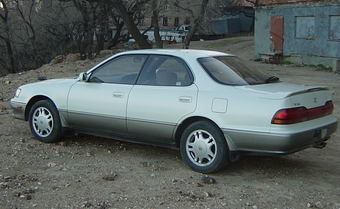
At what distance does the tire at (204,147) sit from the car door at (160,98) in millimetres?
218

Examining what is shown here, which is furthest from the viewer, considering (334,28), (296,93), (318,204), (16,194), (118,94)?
(334,28)

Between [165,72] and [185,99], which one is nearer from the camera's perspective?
[185,99]

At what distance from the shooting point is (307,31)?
67.3 feet

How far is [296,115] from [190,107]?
48.8 inches

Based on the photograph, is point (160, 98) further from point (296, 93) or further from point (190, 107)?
point (296, 93)

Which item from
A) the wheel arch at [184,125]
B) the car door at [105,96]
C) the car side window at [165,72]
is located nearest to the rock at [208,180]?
the wheel arch at [184,125]

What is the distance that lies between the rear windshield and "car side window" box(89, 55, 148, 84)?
947 mm

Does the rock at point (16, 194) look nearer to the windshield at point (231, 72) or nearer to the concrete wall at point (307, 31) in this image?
the windshield at point (231, 72)

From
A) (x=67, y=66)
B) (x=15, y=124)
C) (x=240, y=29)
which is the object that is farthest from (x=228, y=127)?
(x=240, y=29)

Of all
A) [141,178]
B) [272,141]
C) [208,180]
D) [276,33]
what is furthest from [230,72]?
[276,33]

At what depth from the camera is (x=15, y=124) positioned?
779 cm

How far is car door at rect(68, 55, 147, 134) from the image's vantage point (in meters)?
5.76

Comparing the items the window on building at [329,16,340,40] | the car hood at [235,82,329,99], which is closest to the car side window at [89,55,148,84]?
the car hood at [235,82,329,99]

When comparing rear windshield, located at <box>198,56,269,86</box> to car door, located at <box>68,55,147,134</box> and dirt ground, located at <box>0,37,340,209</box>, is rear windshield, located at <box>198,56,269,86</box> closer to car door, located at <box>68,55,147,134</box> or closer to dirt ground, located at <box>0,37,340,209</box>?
car door, located at <box>68,55,147,134</box>
